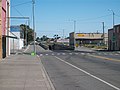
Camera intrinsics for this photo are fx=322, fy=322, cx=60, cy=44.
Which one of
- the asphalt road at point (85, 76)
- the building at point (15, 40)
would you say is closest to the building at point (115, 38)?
the building at point (15, 40)

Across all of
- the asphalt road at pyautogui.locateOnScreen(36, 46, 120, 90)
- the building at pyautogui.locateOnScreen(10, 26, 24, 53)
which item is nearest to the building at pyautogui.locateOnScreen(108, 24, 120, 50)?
the building at pyautogui.locateOnScreen(10, 26, 24, 53)

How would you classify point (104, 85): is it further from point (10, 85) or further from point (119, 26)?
point (119, 26)

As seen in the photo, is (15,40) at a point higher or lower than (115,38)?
lower

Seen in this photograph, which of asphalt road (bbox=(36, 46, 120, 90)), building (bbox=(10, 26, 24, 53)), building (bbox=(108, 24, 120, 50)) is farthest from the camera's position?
building (bbox=(108, 24, 120, 50))

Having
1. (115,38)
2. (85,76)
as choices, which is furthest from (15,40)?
(85,76)

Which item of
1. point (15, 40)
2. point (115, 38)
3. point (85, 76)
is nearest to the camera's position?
point (85, 76)

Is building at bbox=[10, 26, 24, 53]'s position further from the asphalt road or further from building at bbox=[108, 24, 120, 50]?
the asphalt road

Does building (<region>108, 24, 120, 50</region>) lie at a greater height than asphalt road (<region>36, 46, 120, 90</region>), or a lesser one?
greater

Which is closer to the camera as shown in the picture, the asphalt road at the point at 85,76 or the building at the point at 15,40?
the asphalt road at the point at 85,76

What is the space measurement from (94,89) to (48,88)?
1885 mm

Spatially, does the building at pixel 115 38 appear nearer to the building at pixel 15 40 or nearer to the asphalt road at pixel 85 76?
the building at pixel 15 40

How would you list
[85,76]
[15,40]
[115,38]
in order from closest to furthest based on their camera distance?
1. [85,76]
2. [115,38]
3. [15,40]

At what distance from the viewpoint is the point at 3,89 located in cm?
1262

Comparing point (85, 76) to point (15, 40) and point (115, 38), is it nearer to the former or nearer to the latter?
point (115, 38)
